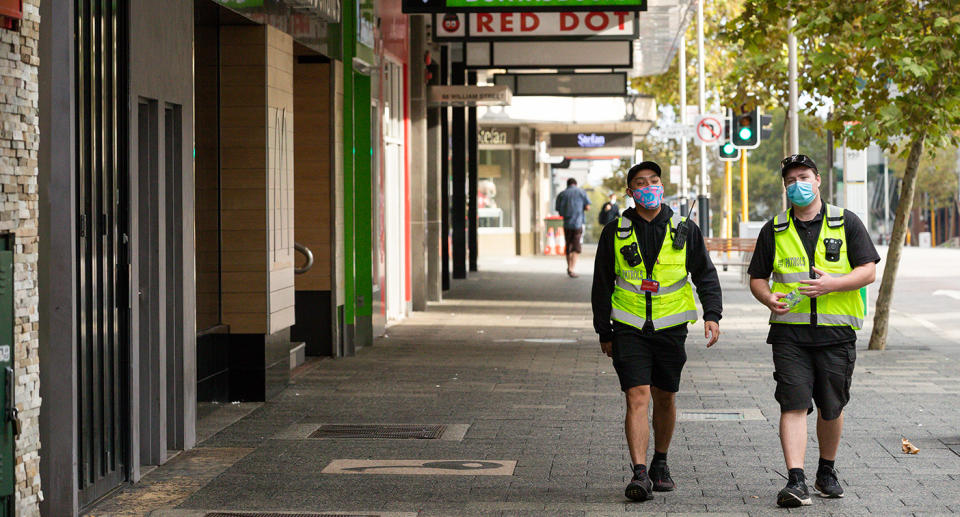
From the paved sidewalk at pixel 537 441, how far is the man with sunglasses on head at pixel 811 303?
1.23ft

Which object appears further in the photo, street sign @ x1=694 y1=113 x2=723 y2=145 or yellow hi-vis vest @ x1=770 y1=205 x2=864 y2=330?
street sign @ x1=694 y1=113 x2=723 y2=145

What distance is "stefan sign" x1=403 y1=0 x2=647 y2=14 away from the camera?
38.6ft

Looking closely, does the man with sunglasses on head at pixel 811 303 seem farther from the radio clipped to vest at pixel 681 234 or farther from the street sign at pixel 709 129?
the street sign at pixel 709 129

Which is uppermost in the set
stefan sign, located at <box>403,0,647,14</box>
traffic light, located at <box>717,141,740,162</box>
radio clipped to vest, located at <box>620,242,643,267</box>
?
stefan sign, located at <box>403,0,647,14</box>

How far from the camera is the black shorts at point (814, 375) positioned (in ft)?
23.7

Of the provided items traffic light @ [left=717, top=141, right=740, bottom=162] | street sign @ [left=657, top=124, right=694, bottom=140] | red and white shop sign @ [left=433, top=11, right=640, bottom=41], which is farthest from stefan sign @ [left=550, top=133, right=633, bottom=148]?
red and white shop sign @ [left=433, top=11, right=640, bottom=41]

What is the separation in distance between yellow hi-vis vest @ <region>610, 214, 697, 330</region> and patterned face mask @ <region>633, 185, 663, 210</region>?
136mm

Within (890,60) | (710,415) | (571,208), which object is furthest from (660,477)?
(571,208)

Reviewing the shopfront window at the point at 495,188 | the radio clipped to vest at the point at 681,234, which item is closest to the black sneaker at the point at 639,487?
the radio clipped to vest at the point at 681,234

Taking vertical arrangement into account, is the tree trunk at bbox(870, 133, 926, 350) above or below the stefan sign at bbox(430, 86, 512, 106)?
below

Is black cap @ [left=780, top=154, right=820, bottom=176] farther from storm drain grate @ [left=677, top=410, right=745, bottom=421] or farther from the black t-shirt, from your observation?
storm drain grate @ [left=677, top=410, right=745, bottom=421]

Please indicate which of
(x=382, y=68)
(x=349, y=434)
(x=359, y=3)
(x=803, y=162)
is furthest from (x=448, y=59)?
(x=803, y=162)

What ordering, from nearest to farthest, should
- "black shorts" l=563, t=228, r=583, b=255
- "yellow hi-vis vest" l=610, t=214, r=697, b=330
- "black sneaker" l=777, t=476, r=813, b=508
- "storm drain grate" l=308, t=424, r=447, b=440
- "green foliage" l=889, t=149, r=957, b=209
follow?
"black sneaker" l=777, t=476, r=813, b=508 → "yellow hi-vis vest" l=610, t=214, r=697, b=330 → "storm drain grate" l=308, t=424, r=447, b=440 → "black shorts" l=563, t=228, r=583, b=255 → "green foliage" l=889, t=149, r=957, b=209

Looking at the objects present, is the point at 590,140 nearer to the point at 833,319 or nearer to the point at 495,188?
the point at 495,188
